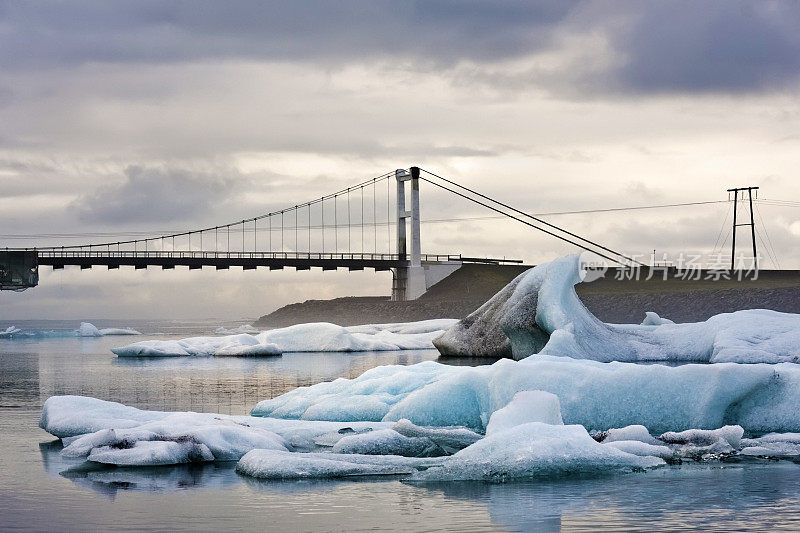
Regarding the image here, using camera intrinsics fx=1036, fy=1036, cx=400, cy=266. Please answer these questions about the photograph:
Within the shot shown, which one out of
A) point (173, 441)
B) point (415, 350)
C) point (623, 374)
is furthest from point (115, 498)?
point (415, 350)

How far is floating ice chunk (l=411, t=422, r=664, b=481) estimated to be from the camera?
838 cm

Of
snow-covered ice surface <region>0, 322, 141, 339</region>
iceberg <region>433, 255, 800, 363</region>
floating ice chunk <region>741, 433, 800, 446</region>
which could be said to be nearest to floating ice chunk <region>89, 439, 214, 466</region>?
floating ice chunk <region>741, 433, 800, 446</region>

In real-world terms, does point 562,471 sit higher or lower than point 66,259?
lower

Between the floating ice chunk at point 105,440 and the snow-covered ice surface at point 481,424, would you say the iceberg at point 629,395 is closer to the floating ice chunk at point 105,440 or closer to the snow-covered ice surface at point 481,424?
the snow-covered ice surface at point 481,424

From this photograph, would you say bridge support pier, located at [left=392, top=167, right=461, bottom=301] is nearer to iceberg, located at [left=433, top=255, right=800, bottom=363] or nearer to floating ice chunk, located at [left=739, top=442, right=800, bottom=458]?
iceberg, located at [left=433, top=255, right=800, bottom=363]

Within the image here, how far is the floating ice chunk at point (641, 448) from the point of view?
30.5 feet

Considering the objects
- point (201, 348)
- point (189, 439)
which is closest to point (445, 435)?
point (189, 439)

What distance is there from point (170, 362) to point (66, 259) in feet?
139

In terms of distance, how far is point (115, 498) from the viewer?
7891 millimetres

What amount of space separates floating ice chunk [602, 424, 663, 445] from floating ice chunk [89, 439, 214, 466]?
12.4 feet

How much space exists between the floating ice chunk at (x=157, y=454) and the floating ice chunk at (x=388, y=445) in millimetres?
1269

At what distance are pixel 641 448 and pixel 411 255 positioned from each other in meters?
63.6

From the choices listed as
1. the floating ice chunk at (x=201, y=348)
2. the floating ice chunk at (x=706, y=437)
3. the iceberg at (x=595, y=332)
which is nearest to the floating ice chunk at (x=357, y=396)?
the floating ice chunk at (x=706, y=437)

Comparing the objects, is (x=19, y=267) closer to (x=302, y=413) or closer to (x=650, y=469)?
(x=302, y=413)
